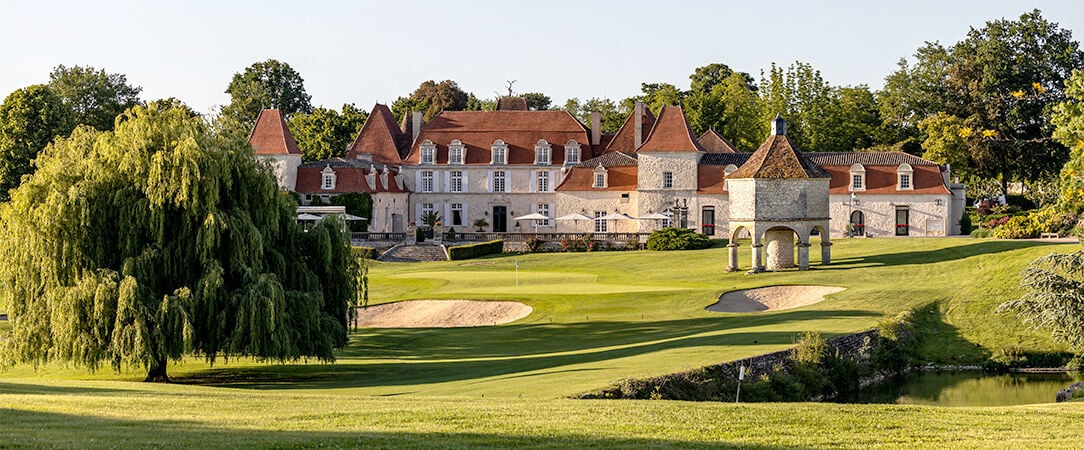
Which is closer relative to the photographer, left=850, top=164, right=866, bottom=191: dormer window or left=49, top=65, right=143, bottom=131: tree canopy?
left=850, top=164, right=866, bottom=191: dormer window

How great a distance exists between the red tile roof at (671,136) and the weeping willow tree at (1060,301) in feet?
131

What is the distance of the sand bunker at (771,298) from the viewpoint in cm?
4488

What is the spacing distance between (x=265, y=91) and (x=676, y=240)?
182 feet

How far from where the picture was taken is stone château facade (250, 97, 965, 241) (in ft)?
233

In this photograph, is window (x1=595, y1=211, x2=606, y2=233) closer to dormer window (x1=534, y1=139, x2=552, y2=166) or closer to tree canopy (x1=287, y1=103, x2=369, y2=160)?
dormer window (x1=534, y1=139, x2=552, y2=166)

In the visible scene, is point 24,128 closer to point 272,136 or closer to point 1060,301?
point 272,136

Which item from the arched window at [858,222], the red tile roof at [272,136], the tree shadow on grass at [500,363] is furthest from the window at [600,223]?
the tree shadow on grass at [500,363]

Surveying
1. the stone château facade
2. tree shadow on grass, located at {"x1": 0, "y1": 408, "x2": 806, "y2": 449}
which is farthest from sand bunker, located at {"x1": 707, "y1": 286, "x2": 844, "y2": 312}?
tree shadow on grass, located at {"x1": 0, "y1": 408, "x2": 806, "y2": 449}

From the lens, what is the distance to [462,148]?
82.5m

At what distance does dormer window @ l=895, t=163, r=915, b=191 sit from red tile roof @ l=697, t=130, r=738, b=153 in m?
13.2

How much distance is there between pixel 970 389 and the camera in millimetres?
33812

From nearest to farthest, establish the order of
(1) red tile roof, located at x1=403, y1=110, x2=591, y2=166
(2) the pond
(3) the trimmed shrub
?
(2) the pond
(3) the trimmed shrub
(1) red tile roof, located at x1=403, y1=110, x2=591, y2=166

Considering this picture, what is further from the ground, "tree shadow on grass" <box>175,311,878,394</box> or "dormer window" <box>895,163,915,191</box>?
"dormer window" <box>895,163,915,191</box>

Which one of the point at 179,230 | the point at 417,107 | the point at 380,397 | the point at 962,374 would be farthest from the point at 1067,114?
the point at 417,107
